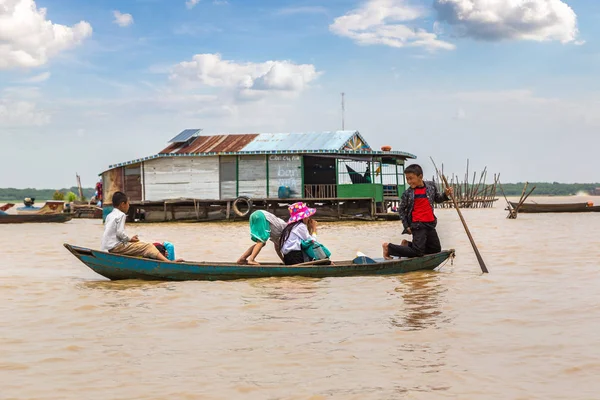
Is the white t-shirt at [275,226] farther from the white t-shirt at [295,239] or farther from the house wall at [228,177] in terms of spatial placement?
the house wall at [228,177]

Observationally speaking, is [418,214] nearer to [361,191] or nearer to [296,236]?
[296,236]

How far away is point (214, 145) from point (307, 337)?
2336cm

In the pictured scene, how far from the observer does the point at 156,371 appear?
4.68 m

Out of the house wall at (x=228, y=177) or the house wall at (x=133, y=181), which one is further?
the house wall at (x=133, y=181)

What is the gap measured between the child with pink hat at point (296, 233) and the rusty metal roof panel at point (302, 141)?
1715cm

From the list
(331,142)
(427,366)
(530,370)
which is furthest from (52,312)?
(331,142)

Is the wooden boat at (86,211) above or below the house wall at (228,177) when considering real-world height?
below

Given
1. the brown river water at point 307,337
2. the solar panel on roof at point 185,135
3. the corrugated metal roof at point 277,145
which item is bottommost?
the brown river water at point 307,337

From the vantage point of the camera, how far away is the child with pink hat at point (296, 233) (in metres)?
8.84

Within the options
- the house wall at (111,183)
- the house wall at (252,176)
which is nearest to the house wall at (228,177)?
the house wall at (252,176)

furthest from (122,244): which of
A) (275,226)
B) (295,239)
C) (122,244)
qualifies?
(295,239)

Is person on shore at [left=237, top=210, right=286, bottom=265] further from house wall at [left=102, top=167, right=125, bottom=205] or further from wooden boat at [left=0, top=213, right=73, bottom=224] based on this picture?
house wall at [left=102, top=167, right=125, bottom=205]

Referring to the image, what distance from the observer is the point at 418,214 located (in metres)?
9.03

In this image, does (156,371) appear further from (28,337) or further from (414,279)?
(414,279)
